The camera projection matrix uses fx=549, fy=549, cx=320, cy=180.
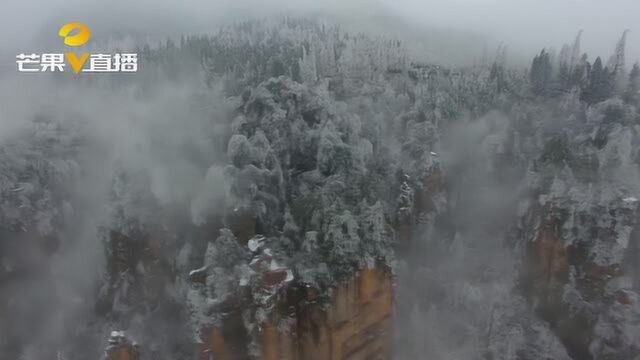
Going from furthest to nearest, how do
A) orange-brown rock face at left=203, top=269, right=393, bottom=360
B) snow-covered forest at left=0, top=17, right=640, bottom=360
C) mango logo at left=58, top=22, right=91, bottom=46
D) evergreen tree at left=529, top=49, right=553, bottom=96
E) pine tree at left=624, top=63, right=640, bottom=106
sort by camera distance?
evergreen tree at left=529, top=49, right=553, bottom=96
pine tree at left=624, top=63, right=640, bottom=106
mango logo at left=58, top=22, right=91, bottom=46
snow-covered forest at left=0, top=17, right=640, bottom=360
orange-brown rock face at left=203, top=269, right=393, bottom=360

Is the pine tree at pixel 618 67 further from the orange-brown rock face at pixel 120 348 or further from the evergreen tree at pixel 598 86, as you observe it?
the orange-brown rock face at pixel 120 348

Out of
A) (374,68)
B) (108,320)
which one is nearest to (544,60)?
(374,68)

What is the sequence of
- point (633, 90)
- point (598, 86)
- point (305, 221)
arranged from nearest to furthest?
point (305, 221), point (633, 90), point (598, 86)

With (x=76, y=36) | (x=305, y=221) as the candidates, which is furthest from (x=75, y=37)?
(x=305, y=221)

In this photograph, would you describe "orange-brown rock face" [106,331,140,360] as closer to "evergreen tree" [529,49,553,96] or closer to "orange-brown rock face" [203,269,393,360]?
"orange-brown rock face" [203,269,393,360]

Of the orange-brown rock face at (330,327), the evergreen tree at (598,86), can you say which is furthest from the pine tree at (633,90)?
the orange-brown rock face at (330,327)

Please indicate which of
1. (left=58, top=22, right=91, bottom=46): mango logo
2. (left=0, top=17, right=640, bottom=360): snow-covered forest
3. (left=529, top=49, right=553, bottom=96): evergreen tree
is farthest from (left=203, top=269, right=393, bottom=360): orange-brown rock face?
(left=529, top=49, right=553, bottom=96): evergreen tree

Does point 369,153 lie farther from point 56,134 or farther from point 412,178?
point 56,134

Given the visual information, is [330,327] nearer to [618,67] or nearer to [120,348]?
[120,348]
